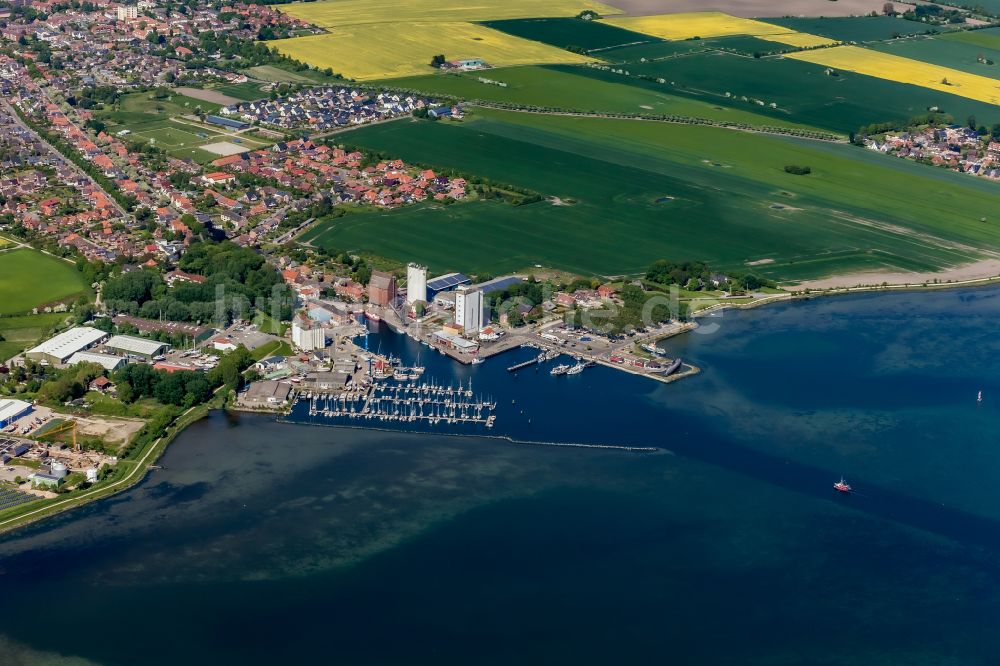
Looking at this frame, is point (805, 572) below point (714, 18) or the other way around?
below

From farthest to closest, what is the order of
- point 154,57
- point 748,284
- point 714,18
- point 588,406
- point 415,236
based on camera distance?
point 714,18
point 154,57
point 415,236
point 748,284
point 588,406

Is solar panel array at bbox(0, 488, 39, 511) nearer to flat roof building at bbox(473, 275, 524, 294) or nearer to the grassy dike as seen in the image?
the grassy dike

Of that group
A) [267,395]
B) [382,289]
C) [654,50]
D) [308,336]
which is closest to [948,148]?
[654,50]

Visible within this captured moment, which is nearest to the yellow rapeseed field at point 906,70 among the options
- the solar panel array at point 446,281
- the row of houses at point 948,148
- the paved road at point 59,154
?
the row of houses at point 948,148

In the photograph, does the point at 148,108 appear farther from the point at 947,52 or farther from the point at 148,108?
the point at 947,52

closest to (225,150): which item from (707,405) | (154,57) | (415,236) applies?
(415,236)

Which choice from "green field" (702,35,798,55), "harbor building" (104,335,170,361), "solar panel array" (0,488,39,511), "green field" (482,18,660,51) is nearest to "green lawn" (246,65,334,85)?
"green field" (482,18,660,51)

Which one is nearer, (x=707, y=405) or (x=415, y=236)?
(x=707, y=405)

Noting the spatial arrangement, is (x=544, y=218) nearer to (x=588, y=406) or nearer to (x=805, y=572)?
(x=588, y=406)
